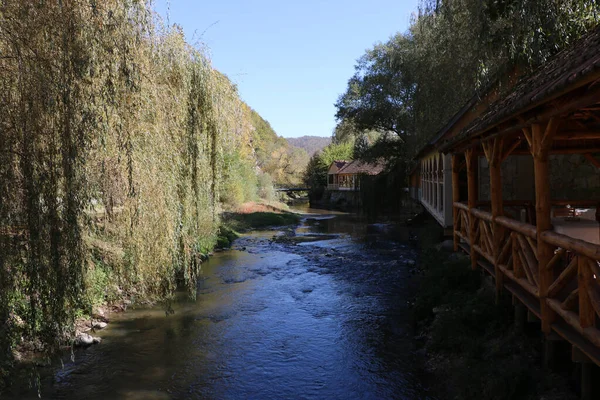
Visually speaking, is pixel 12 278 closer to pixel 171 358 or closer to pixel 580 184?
pixel 171 358

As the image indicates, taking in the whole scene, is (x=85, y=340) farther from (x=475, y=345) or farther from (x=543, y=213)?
(x=543, y=213)

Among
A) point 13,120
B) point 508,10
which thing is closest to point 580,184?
point 508,10

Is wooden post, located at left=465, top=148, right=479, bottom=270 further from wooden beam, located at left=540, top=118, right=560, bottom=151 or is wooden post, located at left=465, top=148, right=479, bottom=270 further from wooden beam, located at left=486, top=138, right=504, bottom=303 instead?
wooden beam, located at left=540, top=118, right=560, bottom=151

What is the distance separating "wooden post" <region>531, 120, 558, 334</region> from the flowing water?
266cm

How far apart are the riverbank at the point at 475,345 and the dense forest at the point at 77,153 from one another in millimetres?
4615

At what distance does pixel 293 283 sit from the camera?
14.2 metres

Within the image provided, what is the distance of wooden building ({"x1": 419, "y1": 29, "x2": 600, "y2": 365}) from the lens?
4035mm

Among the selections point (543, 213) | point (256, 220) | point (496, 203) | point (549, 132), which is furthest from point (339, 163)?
point (549, 132)

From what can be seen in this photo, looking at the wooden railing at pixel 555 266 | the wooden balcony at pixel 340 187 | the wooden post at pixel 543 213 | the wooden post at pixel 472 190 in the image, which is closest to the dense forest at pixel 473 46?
the wooden post at pixel 472 190

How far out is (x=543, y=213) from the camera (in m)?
5.00

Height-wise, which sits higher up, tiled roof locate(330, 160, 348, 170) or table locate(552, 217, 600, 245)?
tiled roof locate(330, 160, 348, 170)

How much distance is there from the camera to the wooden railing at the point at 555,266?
4.03 meters

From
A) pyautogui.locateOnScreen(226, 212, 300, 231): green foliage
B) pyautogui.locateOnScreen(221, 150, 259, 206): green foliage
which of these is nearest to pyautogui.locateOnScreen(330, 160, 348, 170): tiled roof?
pyautogui.locateOnScreen(221, 150, 259, 206): green foliage

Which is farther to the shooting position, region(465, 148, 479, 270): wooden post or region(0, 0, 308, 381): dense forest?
region(465, 148, 479, 270): wooden post
